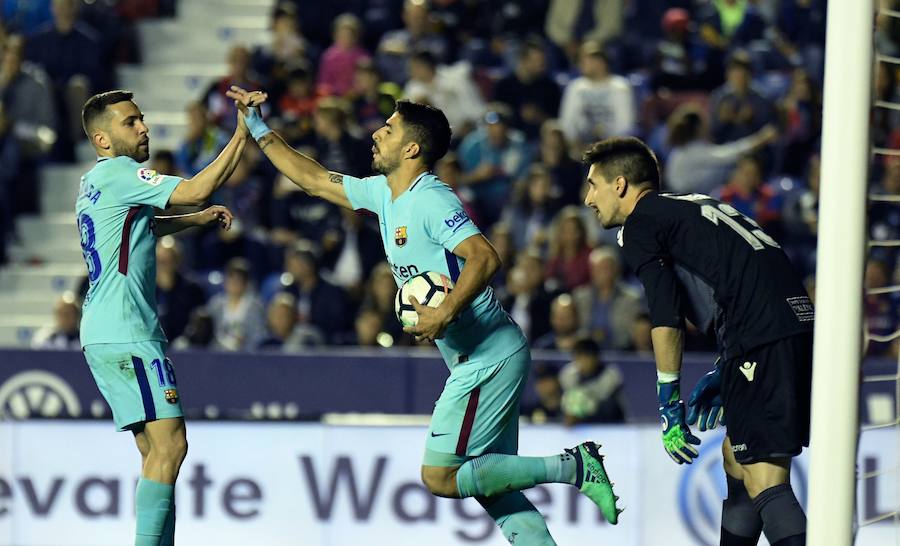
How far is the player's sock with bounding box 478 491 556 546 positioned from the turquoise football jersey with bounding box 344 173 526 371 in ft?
2.02

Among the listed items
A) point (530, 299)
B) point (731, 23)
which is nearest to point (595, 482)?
point (530, 299)

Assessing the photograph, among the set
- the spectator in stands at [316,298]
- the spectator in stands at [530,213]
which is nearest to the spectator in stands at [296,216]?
the spectator in stands at [316,298]

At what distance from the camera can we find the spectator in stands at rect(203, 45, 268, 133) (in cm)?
1512

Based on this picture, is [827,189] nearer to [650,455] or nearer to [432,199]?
[432,199]

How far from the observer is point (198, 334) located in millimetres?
13125

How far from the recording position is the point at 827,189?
18.5ft

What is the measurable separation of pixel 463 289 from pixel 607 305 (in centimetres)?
665

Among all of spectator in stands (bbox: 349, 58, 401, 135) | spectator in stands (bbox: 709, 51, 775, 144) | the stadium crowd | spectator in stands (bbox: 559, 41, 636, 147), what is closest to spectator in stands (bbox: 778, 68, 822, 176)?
the stadium crowd

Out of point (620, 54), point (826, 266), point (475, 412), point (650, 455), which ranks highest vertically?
point (620, 54)

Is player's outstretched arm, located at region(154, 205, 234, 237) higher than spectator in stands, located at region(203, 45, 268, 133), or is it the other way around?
spectator in stands, located at region(203, 45, 268, 133)

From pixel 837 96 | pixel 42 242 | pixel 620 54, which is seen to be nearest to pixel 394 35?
pixel 620 54

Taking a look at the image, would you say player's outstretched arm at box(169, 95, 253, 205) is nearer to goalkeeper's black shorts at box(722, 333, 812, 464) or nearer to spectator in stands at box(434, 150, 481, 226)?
goalkeeper's black shorts at box(722, 333, 812, 464)

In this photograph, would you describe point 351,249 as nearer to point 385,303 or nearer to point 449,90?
point 385,303

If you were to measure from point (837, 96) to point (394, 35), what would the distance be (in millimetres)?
10496
